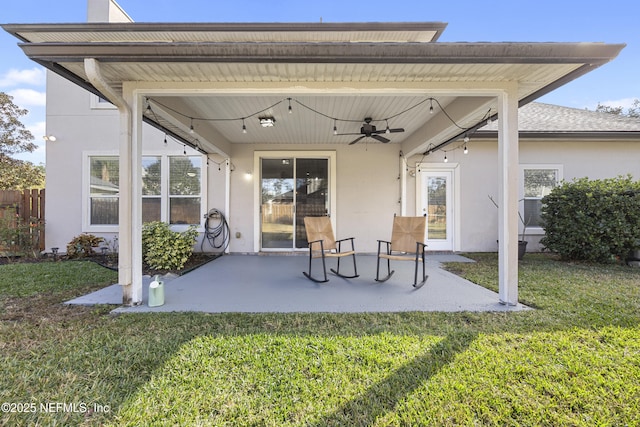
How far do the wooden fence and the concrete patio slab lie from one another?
4.39m

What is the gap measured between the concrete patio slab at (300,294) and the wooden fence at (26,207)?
4.39 meters

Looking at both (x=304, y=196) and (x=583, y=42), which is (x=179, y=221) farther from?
(x=583, y=42)

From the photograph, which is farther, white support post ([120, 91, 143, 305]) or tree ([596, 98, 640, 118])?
tree ([596, 98, 640, 118])

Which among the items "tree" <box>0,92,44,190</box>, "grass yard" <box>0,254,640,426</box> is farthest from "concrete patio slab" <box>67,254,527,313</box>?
"tree" <box>0,92,44,190</box>

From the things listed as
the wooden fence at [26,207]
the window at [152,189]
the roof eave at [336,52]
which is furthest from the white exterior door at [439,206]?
the wooden fence at [26,207]

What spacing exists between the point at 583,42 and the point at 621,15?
8.18 meters

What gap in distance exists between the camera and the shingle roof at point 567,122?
247 inches

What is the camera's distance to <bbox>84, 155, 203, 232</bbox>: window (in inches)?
253

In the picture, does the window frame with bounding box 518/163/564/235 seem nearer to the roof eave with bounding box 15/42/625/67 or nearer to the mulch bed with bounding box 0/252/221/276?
the roof eave with bounding box 15/42/625/67

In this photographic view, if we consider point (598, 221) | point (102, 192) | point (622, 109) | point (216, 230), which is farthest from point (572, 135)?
point (622, 109)

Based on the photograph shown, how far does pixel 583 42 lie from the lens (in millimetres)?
2475

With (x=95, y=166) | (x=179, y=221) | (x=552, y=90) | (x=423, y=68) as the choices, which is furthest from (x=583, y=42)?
(x=95, y=166)

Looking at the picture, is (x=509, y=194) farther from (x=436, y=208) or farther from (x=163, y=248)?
(x=163, y=248)

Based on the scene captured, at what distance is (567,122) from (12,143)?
19182 mm
